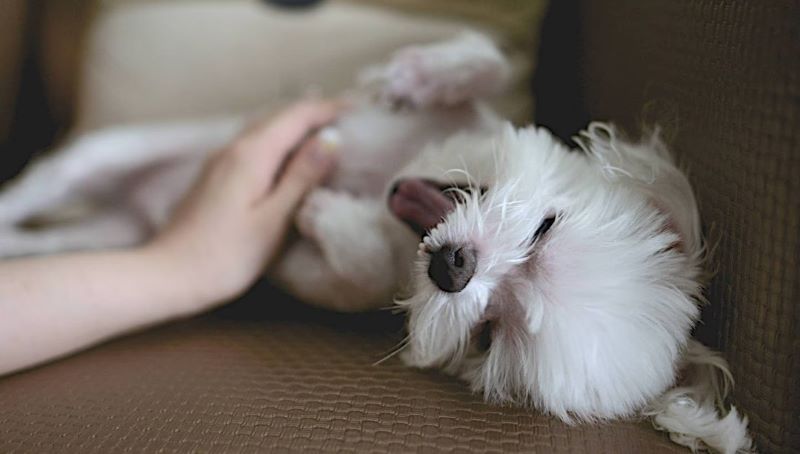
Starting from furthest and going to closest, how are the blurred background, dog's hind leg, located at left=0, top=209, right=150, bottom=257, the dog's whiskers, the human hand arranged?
the blurred background, dog's hind leg, located at left=0, top=209, right=150, bottom=257, the human hand, the dog's whiskers

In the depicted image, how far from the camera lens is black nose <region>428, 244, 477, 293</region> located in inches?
29.9

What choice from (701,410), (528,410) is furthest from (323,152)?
(701,410)

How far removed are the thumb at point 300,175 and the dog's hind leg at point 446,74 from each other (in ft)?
0.46

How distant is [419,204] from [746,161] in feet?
1.30

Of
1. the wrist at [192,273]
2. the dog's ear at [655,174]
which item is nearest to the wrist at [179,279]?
the wrist at [192,273]

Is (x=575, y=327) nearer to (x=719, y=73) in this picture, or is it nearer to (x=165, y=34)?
(x=719, y=73)

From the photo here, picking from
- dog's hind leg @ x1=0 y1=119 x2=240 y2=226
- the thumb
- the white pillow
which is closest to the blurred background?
the white pillow

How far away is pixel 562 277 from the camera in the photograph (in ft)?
2.44

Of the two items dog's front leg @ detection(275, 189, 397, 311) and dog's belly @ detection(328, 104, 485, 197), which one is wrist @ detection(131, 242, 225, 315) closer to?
dog's front leg @ detection(275, 189, 397, 311)

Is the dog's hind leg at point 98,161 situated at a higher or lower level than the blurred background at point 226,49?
lower

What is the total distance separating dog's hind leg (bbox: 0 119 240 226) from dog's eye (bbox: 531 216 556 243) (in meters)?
0.74

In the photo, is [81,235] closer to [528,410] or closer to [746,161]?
[528,410]

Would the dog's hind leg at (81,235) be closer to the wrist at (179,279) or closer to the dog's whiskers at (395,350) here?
the wrist at (179,279)

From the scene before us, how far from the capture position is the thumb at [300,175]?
104cm
